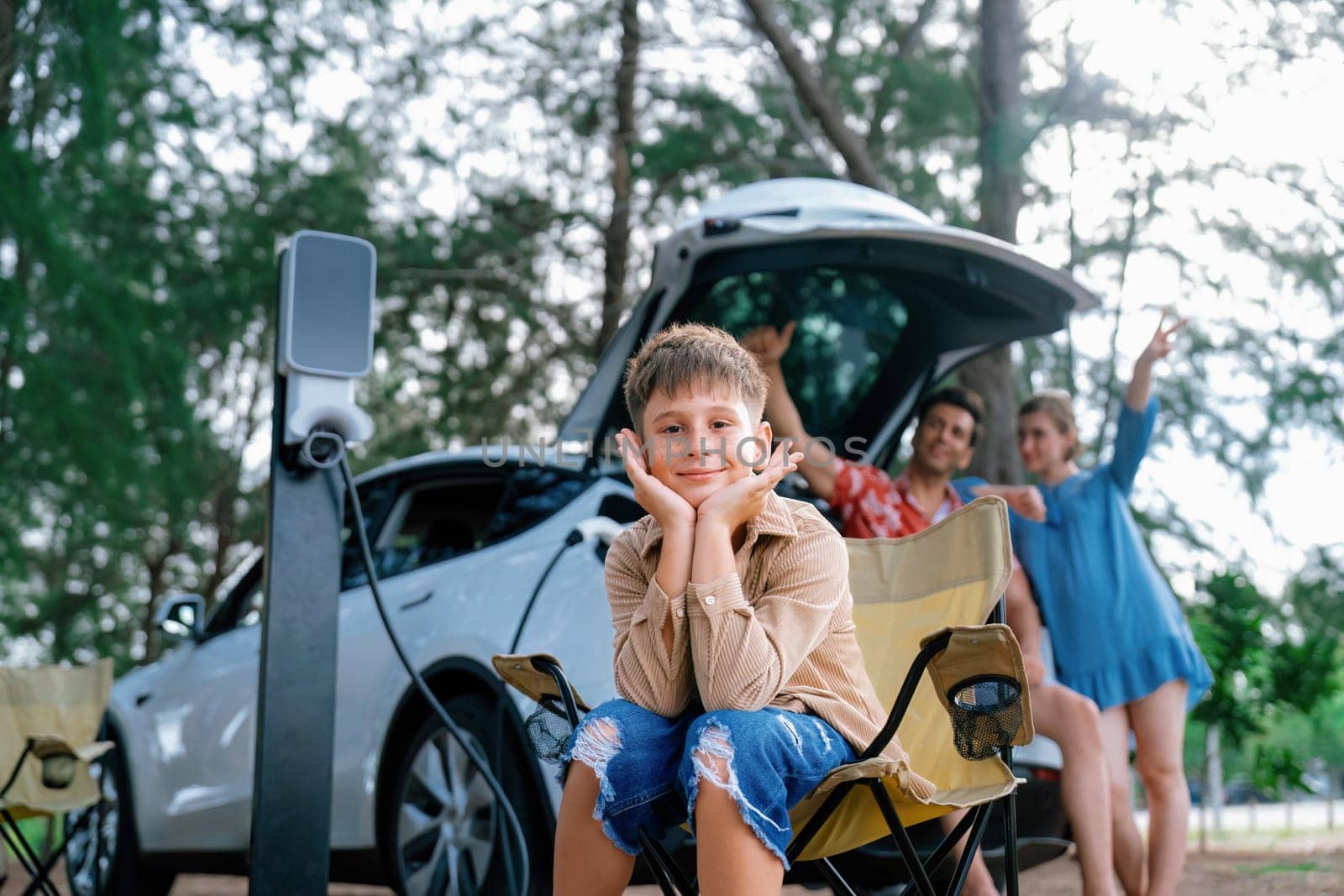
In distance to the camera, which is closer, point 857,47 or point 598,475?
point 598,475

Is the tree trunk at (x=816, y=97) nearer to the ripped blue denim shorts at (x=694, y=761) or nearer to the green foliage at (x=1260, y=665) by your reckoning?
the green foliage at (x=1260, y=665)

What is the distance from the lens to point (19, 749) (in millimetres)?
4121

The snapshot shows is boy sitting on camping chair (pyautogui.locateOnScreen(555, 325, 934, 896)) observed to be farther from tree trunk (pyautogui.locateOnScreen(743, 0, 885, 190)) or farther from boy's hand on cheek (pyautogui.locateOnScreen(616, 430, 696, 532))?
tree trunk (pyautogui.locateOnScreen(743, 0, 885, 190))

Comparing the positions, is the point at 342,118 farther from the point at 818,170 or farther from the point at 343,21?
the point at 818,170

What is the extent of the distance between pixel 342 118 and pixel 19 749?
4979 millimetres

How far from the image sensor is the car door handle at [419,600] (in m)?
3.75

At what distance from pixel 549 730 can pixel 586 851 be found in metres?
0.38

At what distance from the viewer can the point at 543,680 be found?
242cm

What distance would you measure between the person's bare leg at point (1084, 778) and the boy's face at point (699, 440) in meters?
Answer: 1.37

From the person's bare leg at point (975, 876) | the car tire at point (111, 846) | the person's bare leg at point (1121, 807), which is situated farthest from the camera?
the car tire at point (111, 846)

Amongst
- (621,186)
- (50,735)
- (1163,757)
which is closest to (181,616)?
(50,735)

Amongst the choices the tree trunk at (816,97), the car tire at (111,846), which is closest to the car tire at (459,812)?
the car tire at (111,846)

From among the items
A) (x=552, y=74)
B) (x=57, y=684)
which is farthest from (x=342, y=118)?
(x=57, y=684)

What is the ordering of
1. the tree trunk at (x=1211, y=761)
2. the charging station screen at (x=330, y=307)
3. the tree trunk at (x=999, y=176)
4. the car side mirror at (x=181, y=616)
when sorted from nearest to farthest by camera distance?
the charging station screen at (x=330, y=307)
the car side mirror at (x=181, y=616)
the tree trunk at (x=999, y=176)
the tree trunk at (x=1211, y=761)
